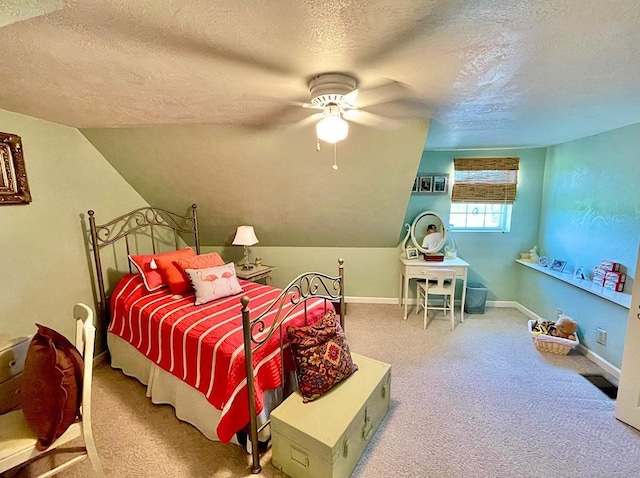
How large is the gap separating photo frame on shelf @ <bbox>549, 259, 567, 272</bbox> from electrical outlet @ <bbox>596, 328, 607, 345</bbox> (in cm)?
77

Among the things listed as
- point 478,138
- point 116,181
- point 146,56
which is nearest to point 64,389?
point 146,56

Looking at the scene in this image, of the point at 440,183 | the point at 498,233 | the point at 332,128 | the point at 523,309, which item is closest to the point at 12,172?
the point at 332,128

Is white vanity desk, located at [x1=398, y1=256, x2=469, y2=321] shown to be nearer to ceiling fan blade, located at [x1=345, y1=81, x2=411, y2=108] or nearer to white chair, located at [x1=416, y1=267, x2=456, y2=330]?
white chair, located at [x1=416, y1=267, x2=456, y2=330]

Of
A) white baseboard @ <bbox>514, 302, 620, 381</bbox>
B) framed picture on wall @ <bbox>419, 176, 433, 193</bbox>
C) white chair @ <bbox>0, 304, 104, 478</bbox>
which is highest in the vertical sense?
framed picture on wall @ <bbox>419, 176, 433, 193</bbox>

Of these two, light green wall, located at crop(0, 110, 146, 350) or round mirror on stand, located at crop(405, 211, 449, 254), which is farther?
round mirror on stand, located at crop(405, 211, 449, 254)

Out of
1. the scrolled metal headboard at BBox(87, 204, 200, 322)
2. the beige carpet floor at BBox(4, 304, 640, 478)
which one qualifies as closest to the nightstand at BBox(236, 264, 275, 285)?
the scrolled metal headboard at BBox(87, 204, 200, 322)

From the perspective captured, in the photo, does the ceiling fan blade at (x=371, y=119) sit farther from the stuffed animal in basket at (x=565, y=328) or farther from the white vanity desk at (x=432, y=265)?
the stuffed animal in basket at (x=565, y=328)

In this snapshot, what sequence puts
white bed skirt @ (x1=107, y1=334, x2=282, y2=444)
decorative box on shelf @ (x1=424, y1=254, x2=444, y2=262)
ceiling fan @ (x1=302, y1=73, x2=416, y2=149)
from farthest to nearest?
decorative box on shelf @ (x1=424, y1=254, x2=444, y2=262), white bed skirt @ (x1=107, y1=334, x2=282, y2=444), ceiling fan @ (x1=302, y1=73, x2=416, y2=149)

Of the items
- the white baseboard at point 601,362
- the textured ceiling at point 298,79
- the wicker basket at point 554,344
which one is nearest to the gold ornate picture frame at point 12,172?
the textured ceiling at point 298,79

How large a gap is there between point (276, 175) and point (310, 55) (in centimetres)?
172

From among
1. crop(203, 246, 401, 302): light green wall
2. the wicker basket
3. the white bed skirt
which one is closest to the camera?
the white bed skirt

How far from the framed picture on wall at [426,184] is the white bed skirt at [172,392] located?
299cm

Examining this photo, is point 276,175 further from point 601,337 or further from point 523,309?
point 523,309

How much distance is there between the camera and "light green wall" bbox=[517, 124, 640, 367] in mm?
2414
